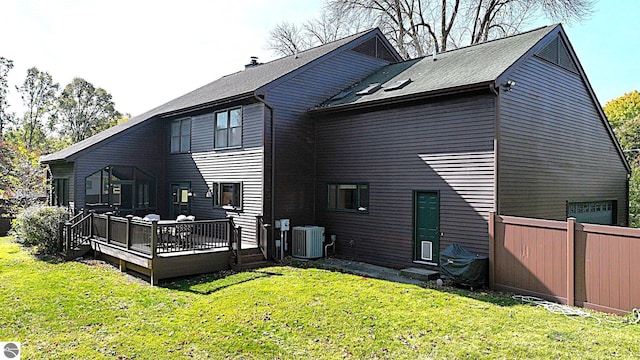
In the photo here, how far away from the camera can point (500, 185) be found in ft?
30.5

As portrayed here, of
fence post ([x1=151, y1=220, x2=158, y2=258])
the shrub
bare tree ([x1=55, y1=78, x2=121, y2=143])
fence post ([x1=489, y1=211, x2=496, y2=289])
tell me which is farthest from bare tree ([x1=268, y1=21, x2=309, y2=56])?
fence post ([x1=489, y1=211, x2=496, y2=289])

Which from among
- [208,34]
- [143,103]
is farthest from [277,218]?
[143,103]

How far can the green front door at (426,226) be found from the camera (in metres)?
10.4

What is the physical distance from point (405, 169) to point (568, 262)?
4.40m

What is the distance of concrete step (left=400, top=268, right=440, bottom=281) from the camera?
31.0ft

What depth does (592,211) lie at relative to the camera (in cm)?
1345

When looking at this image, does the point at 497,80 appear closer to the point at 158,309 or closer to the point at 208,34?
the point at 158,309

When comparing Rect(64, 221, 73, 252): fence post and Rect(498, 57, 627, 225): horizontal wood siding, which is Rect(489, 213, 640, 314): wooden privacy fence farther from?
Rect(64, 221, 73, 252): fence post

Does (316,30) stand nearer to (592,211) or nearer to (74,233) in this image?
(592,211)

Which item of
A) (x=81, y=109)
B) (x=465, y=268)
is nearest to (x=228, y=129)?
(x=465, y=268)

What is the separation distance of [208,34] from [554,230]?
14766 millimetres

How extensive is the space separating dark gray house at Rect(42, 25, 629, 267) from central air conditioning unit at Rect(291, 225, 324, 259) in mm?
576

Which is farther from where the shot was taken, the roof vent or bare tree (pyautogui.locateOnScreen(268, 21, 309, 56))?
bare tree (pyautogui.locateOnScreen(268, 21, 309, 56))

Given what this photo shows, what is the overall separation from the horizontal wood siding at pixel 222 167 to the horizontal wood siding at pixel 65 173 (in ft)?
10.1
